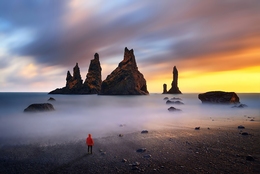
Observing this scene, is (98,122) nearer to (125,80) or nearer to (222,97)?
(222,97)

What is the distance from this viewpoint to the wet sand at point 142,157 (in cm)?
845

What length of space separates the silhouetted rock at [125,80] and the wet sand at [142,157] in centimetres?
14285

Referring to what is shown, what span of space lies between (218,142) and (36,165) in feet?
39.2

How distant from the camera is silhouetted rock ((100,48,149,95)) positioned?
157750 mm

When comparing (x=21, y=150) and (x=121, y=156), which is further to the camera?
(x=21, y=150)

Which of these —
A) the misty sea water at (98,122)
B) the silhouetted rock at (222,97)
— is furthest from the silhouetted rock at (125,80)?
the misty sea water at (98,122)

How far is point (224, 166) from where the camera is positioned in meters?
8.42

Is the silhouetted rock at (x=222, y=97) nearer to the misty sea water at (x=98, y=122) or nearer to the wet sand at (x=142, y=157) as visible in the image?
the misty sea water at (x=98, y=122)

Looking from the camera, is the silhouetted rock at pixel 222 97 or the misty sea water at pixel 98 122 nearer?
the misty sea water at pixel 98 122

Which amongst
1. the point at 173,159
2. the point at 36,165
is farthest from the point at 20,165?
the point at 173,159

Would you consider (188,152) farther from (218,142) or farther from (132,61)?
(132,61)

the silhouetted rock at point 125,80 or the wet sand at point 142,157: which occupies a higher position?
the silhouetted rock at point 125,80

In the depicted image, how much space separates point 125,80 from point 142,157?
146468 millimetres

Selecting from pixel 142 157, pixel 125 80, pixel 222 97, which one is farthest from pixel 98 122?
pixel 125 80
